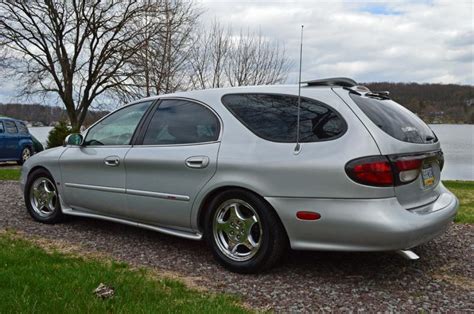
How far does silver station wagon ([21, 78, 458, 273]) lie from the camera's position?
348cm

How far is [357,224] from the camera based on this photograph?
11.3 ft

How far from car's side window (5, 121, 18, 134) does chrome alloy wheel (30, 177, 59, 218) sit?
43.7 ft

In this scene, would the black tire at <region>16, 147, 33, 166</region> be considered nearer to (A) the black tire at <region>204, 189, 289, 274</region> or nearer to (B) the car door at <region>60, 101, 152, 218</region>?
(B) the car door at <region>60, 101, 152, 218</region>

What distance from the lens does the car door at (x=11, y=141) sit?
1756 cm

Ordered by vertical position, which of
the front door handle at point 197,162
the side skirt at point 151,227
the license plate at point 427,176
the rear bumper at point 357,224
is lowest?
the side skirt at point 151,227

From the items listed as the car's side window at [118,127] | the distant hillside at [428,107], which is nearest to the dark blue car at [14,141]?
the distant hillside at [428,107]

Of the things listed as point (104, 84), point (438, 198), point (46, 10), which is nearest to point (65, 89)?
point (104, 84)

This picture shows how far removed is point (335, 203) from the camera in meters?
3.53

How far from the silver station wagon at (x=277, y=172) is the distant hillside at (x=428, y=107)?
1042 centimetres

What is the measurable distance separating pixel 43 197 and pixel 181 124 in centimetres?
239

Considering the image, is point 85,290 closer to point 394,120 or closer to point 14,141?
point 394,120

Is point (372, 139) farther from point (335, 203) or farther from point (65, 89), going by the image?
point (65, 89)

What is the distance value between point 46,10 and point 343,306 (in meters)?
24.0

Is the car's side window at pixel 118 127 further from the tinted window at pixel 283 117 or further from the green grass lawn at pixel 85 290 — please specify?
the green grass lawn at pixel 85 290
